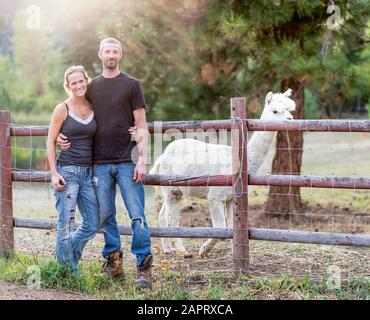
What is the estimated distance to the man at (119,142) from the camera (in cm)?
579

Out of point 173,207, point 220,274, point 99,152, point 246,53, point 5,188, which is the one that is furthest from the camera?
point 246,53

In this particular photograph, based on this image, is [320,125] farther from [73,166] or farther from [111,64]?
[73,166]

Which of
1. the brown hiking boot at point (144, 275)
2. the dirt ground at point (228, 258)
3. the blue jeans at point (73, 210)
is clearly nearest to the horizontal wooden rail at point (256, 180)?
the dirt ground at point (228, 258)

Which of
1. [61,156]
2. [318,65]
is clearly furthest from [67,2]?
[61,156]

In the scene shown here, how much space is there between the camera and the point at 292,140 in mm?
10906

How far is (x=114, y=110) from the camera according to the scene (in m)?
5.79

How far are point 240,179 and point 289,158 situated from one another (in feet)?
15.1

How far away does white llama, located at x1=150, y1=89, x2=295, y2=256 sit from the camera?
24.5ft

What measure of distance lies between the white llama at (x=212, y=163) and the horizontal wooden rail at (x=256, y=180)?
79cm

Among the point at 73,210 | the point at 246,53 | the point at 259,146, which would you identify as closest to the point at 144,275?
the point at 73,210

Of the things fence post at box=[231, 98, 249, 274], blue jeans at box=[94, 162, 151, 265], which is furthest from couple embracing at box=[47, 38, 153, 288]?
fence post at box=[231, 98, 249, 274]

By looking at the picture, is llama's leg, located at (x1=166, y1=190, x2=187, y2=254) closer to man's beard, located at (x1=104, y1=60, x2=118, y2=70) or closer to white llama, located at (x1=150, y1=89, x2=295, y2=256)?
white llama, located at (x1=150, y1=89, x2=295, y2=256)

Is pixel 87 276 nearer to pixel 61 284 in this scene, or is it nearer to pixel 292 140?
pixel 61 284

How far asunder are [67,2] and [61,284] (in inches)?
525
